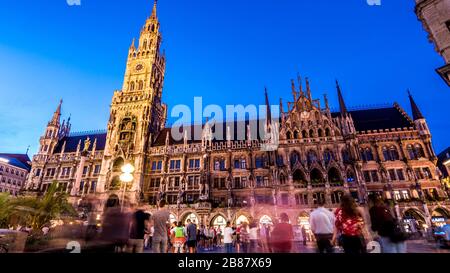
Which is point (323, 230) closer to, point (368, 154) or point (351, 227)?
point (351, 227)

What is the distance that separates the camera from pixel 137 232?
7.07m

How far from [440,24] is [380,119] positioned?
24947mm

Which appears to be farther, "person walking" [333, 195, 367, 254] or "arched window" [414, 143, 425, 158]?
"arched window" [414, 143, 425, 158]

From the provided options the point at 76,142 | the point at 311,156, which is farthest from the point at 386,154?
the point at 76,142

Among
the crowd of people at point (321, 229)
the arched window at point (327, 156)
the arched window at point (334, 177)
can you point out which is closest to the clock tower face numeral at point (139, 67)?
A: the arched window at point (327, 156)

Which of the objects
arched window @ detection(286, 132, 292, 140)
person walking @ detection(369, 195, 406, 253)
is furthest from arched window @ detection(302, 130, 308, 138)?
person walking @ detection(369, 195, 406, 253)

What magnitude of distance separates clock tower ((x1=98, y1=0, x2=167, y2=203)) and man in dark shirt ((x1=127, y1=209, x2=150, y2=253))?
A: 2826cm

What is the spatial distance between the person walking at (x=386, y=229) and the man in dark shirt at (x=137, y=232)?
6417 millimetres

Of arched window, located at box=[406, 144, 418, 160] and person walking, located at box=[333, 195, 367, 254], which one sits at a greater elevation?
arched window, located at box=[406, 144, 418, 160]

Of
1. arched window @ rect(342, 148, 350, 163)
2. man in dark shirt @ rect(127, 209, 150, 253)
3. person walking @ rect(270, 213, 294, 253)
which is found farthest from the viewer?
arched window @ rect(342, 148, 350, 163)

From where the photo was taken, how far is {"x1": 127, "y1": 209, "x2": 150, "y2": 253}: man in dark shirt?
274 inches

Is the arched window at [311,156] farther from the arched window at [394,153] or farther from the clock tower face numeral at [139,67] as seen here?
the clock tower face numeral at [139,67]

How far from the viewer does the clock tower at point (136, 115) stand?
37.8m

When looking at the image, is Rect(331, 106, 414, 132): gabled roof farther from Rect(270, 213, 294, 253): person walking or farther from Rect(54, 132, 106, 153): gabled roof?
Rect(54, 132, 106, 153): gabled roof
